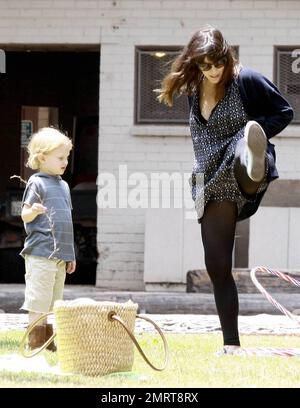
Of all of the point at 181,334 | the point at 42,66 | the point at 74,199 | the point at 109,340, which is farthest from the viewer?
the point at 42,66

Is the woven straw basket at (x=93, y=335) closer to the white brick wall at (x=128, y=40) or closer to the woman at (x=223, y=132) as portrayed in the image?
the woman at (x=223, y=132)

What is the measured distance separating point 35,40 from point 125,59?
96cm

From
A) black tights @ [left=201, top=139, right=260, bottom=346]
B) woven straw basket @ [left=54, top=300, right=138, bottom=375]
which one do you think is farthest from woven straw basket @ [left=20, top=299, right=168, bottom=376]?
black tights @ [left=201, top=139, right=260, bottom=346]

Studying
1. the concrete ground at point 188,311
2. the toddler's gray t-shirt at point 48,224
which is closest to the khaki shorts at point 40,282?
the toddler's gray t-shirt at point 48,224

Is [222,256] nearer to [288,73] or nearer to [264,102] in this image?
[264,102]

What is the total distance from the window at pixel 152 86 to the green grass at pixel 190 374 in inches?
227

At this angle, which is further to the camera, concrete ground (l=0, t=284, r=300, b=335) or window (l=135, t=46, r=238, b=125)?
window (l=135, t=46, r=238, b=125)

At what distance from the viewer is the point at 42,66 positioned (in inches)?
707

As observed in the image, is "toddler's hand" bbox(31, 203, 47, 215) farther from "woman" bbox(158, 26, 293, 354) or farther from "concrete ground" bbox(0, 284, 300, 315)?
"concrete ground" bbox(0, 284, 300, 315)

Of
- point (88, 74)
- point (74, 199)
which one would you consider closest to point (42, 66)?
point (88, 74)

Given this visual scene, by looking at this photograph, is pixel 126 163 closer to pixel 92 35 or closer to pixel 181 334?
pixel 92 35

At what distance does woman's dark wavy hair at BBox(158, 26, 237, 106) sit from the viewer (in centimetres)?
593

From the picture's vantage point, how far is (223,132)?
610 centimetres

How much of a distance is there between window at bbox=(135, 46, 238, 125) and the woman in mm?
6054
